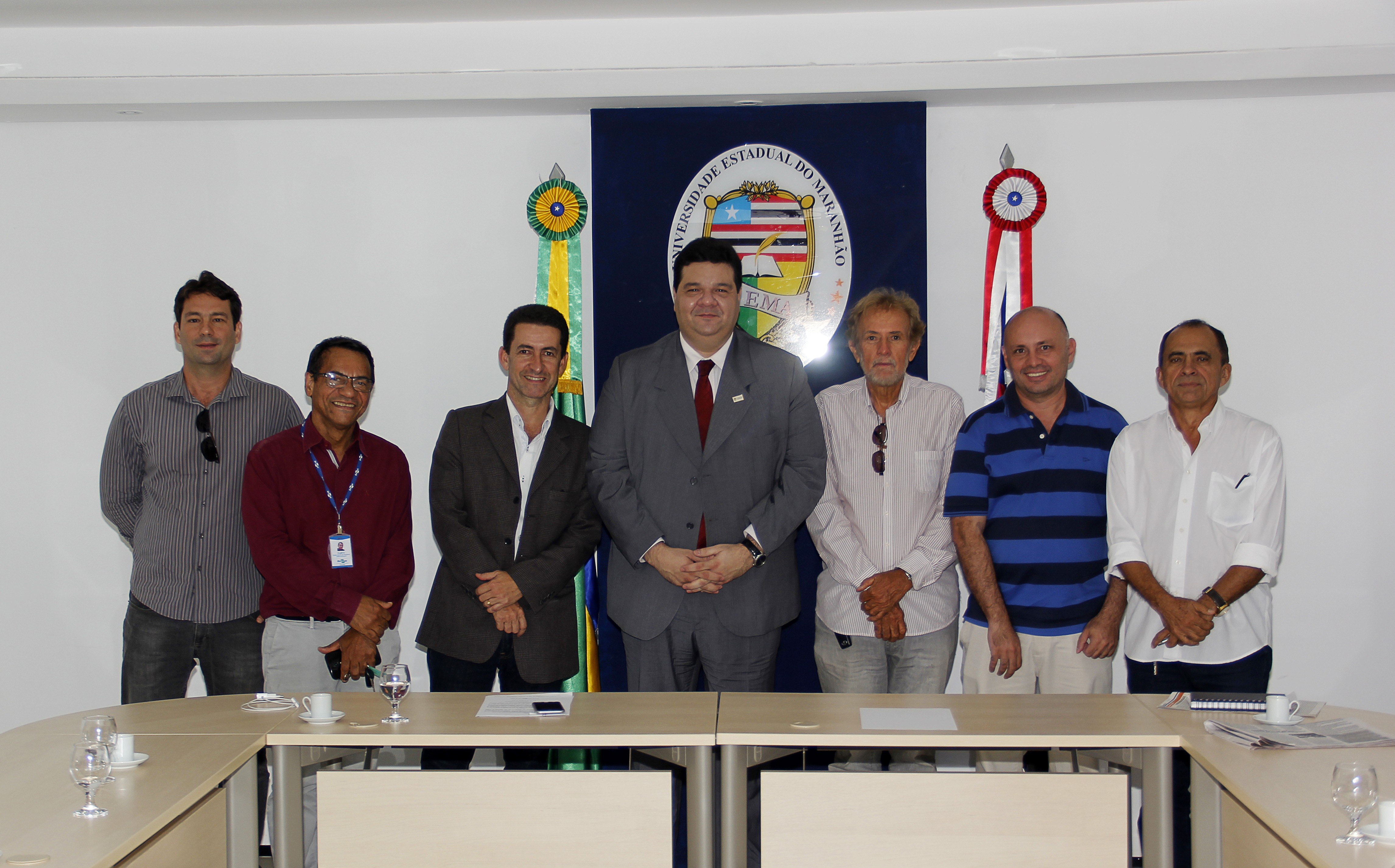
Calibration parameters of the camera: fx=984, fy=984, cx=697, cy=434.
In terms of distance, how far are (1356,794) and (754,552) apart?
1.66 m

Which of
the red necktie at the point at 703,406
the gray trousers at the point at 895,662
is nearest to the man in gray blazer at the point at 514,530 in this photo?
the red necktie at the point at 703,406

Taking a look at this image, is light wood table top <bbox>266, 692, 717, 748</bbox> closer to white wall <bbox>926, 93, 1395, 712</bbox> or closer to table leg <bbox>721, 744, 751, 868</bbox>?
table leg <bbox>721, 744, 751, 868</bbox>

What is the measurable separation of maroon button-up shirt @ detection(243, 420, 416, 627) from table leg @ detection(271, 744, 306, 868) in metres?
0.78

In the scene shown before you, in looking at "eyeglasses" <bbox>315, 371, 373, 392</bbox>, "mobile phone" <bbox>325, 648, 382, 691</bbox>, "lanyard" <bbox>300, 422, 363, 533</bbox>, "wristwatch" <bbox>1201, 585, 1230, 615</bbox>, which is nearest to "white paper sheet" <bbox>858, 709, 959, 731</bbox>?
"wristwatch" <bbox>1201, 585, 1230, 615</bbox>

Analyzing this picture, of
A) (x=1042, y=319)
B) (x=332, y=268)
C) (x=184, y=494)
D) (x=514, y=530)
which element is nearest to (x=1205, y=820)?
(x=1042, y=319)

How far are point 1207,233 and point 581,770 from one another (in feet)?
10.6

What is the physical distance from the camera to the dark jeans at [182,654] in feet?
10.6

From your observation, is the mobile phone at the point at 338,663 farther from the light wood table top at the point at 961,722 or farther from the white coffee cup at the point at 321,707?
the light wood table top at the point at 961,722

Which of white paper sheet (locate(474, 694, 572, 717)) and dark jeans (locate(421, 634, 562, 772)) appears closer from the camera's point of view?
white paper sheet (locate(474, 694, 572, 717))

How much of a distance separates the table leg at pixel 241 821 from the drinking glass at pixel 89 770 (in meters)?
0.39

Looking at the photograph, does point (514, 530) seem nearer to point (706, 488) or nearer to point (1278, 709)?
point (706, 488)

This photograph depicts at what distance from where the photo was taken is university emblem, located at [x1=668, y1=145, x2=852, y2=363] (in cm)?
389

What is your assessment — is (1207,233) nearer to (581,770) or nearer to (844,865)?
(844,865)

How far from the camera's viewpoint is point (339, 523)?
3.14 m
